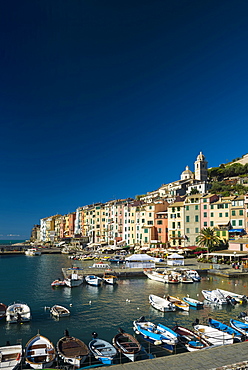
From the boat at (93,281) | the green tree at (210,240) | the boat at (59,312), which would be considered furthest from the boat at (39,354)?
the green tree at (210,240)

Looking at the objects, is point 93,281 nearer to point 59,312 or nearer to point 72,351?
point 59,312

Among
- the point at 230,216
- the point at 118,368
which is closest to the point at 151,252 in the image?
the point at 230,216

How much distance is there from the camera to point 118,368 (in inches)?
605

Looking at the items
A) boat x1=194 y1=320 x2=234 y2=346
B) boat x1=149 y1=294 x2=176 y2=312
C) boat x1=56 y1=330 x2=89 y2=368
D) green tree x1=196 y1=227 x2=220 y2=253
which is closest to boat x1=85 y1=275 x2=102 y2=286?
boat x1=149 y1=294 x2=176 y2=312

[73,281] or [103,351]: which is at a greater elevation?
[103,351]

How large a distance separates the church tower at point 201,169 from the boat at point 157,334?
141 meters

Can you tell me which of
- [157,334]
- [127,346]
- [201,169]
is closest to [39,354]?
[127,346]

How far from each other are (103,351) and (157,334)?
4.99 m

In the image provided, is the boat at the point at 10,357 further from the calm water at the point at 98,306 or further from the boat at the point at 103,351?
the boat at the point at 103,351

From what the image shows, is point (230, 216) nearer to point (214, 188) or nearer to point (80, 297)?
point (80, 297)

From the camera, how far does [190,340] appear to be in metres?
22.1

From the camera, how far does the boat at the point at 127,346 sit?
19734 mm

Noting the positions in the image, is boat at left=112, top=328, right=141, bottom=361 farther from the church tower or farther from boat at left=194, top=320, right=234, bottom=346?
the church tower

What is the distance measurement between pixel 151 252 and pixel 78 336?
2240 inches
